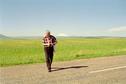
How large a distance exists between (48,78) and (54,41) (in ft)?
8.30

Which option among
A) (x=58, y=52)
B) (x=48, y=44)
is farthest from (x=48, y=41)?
(x=58, y=52)

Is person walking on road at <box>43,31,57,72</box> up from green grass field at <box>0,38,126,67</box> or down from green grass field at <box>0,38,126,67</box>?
up

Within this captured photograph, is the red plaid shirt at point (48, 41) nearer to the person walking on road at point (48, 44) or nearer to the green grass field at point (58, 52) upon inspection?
the person walking on road at point (48, 44)

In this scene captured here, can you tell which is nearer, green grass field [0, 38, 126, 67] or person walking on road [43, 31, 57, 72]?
person walking on road [43, 31, 57, 72]

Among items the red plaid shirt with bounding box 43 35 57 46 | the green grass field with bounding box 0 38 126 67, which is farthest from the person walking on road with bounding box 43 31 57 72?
the green grass field with bounding box 0 38 126 67

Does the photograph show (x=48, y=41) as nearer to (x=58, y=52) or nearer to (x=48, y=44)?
(x=48, y=44)

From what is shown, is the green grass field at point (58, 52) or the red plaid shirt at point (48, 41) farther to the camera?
the green grass field at point (58, 52)

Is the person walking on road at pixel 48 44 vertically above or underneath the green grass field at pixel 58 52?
above

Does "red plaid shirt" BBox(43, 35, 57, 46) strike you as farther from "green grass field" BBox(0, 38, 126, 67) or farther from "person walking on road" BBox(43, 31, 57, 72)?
"green grass field" BBox(0, 38, 126, 67)

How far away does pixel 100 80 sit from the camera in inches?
356

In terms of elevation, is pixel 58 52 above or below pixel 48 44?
below

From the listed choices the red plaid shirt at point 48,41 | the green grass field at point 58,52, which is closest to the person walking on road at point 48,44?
the red plaid shirt at point 48,41

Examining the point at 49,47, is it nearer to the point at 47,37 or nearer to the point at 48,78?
the point at 47,37

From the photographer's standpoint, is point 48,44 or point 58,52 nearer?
point 48,44
